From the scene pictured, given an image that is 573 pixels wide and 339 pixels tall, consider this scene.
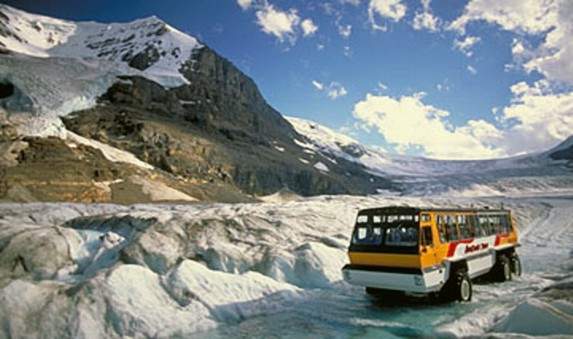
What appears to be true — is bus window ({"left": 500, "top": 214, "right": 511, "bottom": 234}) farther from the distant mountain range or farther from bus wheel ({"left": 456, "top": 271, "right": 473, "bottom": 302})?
the distant mountain range

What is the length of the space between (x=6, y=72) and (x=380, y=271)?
9467cm

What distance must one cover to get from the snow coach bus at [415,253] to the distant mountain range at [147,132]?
159 ft

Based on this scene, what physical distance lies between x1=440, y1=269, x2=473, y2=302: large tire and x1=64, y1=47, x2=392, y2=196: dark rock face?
235 feet

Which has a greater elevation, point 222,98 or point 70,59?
point 70,59

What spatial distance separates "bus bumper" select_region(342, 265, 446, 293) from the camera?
12680 mm

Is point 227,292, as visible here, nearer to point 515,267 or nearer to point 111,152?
point 515,267

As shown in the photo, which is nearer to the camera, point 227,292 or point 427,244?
point 427,244

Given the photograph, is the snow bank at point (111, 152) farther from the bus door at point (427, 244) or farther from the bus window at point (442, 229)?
the bus door at point (427, 244)

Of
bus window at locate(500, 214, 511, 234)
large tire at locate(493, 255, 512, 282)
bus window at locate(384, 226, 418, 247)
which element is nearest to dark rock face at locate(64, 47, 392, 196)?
bus window at locate(500, 214, 511, 234)

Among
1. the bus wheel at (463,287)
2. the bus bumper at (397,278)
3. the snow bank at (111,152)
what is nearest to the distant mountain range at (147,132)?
the snow bank at (111,152)

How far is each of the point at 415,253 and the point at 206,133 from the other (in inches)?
3816

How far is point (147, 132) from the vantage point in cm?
8675

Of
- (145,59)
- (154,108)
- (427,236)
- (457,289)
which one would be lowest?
(457,289)

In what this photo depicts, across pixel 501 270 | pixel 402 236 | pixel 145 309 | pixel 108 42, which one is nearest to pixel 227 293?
pixel 145 309
